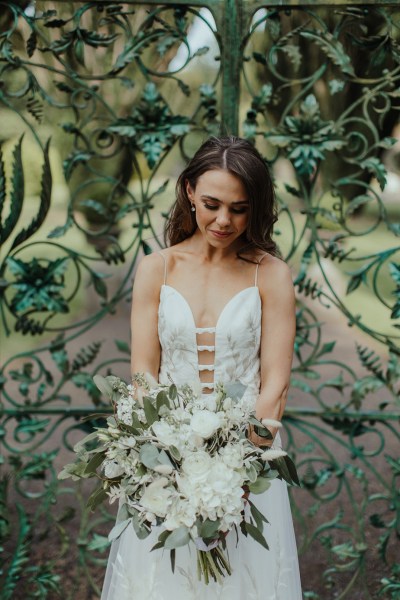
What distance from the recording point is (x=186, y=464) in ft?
6.13

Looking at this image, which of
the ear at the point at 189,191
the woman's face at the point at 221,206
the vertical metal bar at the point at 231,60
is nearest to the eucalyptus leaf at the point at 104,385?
the woman's face at the point at 221,206

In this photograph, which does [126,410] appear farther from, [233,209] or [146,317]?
[233,209]

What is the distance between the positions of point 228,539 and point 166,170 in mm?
1633

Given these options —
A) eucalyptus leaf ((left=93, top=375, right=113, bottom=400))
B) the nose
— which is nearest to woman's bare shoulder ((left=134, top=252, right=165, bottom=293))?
the nose

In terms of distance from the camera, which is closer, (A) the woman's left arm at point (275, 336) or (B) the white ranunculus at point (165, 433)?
(B) the white ranunculus at point (165, 433)

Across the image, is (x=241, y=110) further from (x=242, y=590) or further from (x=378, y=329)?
(x=242, y=590)

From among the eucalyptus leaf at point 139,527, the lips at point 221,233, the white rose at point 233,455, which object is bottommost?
the eucalyptus leaf at point 139,527

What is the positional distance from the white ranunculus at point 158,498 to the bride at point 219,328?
48cm

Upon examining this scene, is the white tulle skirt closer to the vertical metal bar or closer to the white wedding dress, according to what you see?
the white wedding dress

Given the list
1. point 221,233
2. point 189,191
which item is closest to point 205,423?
point 221,233

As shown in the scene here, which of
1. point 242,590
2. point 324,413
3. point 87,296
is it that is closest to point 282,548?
point 242,590

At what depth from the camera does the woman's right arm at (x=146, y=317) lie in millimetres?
2365

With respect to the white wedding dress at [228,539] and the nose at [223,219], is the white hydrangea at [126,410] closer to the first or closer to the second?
the white wedding dress at [228,539]

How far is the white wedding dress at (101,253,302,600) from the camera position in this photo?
7.50ft
